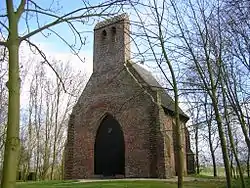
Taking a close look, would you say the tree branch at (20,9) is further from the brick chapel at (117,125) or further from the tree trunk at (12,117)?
the brick chapel at (117,125)

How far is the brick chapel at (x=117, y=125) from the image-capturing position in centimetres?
2097

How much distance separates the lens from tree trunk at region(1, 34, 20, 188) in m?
3.97

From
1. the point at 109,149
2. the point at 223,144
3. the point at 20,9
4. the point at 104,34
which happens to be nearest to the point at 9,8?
the point at 20,9

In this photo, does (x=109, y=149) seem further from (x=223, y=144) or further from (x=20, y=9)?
(x=20, y=9)

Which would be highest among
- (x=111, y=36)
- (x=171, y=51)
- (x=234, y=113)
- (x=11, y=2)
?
(x=111, y=36)

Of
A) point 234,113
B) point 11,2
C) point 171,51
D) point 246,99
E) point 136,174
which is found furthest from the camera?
point 136,174

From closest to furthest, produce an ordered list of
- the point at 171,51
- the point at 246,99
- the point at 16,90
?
1. the point at 16,90
2. the point at 171,51
3. the point at 246,99

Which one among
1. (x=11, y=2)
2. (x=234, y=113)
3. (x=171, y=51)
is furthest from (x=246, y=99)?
(x=11, y=2)

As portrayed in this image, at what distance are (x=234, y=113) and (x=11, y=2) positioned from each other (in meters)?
10.1

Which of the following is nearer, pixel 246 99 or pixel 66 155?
pixel 246 99

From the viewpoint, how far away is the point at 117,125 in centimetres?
2331

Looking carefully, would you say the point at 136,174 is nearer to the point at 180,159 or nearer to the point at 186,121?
the point at 186,121

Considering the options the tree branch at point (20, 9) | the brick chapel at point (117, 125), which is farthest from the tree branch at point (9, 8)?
the brick chapel at point (117, 125)

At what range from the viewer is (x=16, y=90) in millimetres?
4414
